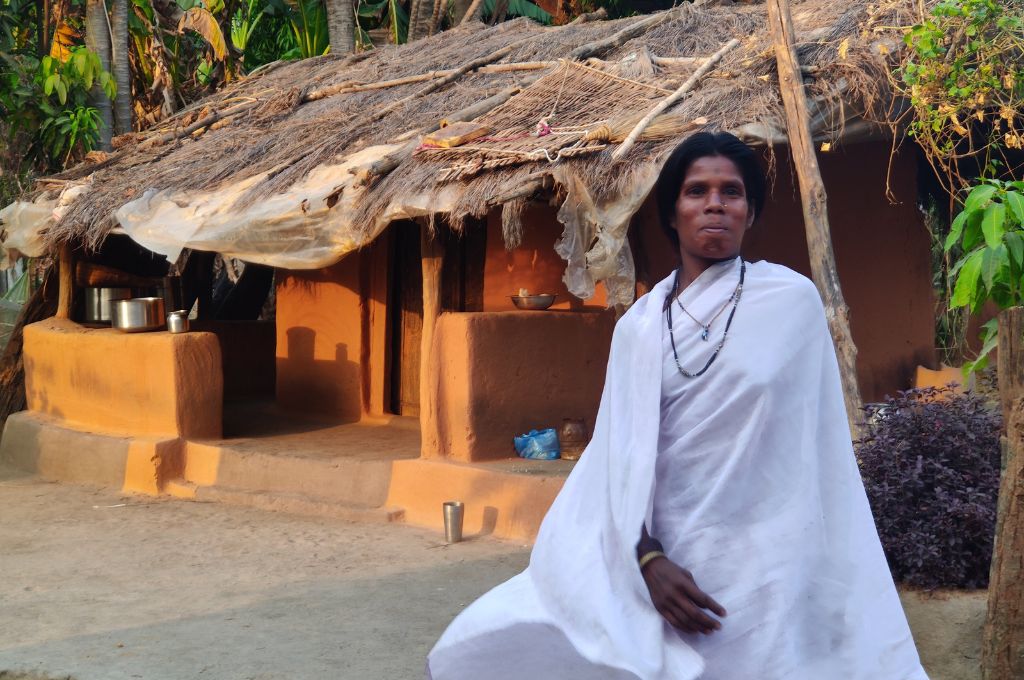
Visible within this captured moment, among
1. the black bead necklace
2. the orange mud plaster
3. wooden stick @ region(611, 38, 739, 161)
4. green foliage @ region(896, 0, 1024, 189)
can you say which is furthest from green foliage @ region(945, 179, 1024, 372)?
the orange mud plaster

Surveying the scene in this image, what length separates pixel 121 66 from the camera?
11625 millimetres

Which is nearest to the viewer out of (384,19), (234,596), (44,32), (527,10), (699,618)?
(699,618)

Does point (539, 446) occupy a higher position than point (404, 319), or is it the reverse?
point (404, 319)

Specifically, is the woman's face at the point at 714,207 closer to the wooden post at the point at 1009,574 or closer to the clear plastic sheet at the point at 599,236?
the wooden post at the point at 1009,574

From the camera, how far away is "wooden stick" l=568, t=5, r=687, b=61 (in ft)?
26.7

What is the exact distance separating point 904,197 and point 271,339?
21.7 ft

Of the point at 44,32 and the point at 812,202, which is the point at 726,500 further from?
the point at 44,32

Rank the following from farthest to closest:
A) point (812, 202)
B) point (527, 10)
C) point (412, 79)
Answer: point (527, 10) < point (412, 79) < point (812, 202)

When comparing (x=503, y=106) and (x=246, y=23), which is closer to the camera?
(x=503, y=106)

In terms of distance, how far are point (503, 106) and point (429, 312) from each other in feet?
4.80

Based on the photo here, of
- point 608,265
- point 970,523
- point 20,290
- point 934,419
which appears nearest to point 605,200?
point 608,265

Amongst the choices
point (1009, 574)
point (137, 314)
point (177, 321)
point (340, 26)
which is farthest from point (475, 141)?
point (340, 26)

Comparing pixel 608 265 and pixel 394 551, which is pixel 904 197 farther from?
pixel 394 551

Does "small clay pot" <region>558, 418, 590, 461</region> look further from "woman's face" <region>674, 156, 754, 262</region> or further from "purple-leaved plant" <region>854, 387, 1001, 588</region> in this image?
"woman's face" <region>674, 156, 754, 262</region>
